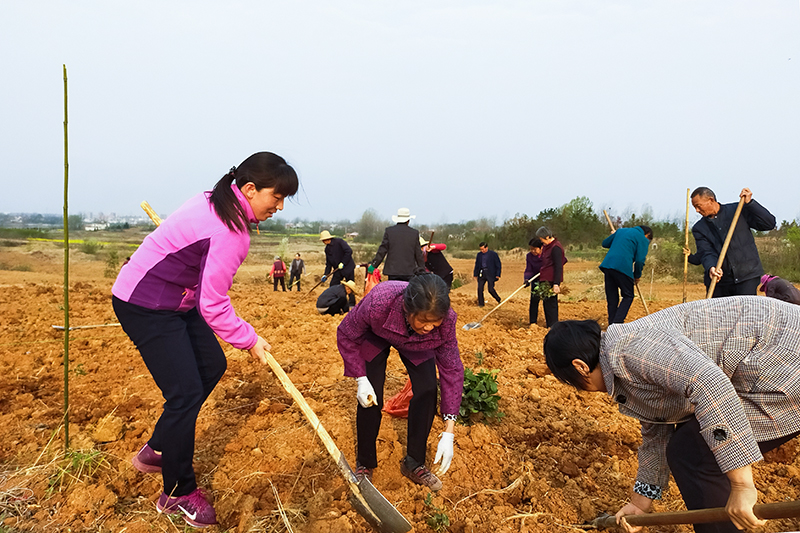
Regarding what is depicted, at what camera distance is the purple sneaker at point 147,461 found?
103 inches

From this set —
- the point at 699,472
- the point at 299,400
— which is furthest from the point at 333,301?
the point at 699,472

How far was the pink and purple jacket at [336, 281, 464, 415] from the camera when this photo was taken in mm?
2508

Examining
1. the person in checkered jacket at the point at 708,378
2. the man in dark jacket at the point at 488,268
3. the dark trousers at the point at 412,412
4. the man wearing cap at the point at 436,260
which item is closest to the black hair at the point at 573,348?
the person in checkered jacket at the point at 708,378

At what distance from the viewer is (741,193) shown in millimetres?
4508

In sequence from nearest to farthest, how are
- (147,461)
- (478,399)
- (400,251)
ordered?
(147,461) < (478,399) < (400,251)

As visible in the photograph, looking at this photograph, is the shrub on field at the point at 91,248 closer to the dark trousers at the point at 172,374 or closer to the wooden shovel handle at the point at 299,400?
the dark trousers at the point at 172,374

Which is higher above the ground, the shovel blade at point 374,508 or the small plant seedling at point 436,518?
the shovel blade at point 374,508

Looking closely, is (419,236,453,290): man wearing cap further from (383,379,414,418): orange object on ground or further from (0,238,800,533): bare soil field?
(383,379,414,418): orange object on ground

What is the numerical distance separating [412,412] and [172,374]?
1.20 meters

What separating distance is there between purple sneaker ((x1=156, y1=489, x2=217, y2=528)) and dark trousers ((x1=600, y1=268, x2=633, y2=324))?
16.9 feet

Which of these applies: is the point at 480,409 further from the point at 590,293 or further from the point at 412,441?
the point at 590,293

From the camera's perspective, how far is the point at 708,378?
1.54 meters

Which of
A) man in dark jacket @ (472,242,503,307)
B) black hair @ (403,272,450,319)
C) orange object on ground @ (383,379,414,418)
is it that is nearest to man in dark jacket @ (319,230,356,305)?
man in dark jacket @ (472,242,503,307)

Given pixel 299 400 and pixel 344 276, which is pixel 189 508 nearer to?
pixel 299 400
